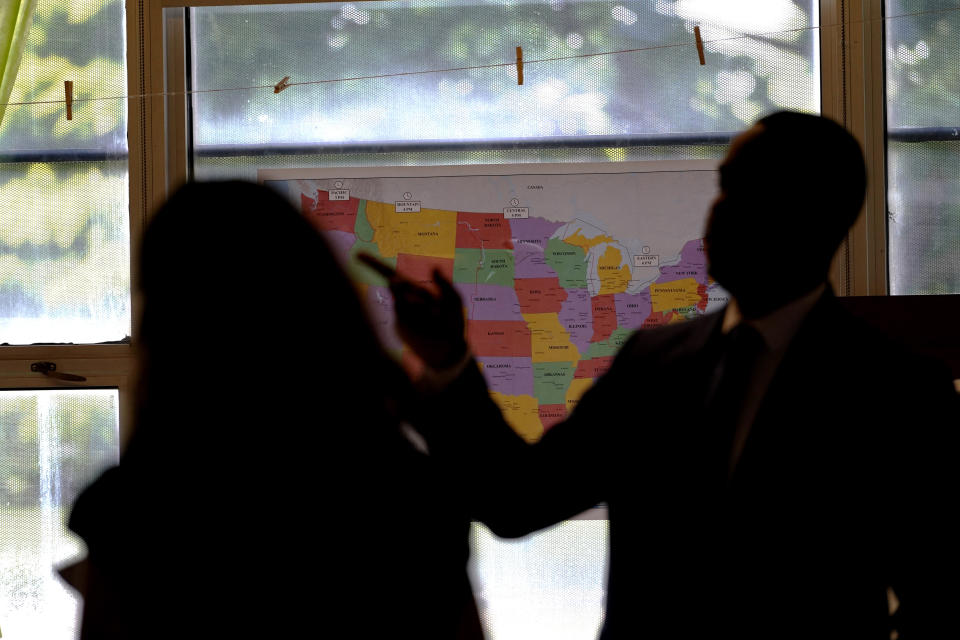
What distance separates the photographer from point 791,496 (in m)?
1.05

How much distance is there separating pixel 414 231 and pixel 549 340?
52cm

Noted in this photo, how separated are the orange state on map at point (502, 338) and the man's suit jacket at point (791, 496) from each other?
52.1 inches

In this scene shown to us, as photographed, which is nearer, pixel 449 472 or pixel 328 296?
pixel 328 296

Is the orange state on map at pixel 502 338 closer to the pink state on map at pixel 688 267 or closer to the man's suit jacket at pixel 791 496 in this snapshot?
the pink state on map at pixel 688 267

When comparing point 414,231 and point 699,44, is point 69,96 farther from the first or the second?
point 699,44

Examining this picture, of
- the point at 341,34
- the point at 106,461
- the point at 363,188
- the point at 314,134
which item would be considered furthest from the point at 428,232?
the point at 106,461

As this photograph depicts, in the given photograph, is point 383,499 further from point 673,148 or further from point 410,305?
point 673,148

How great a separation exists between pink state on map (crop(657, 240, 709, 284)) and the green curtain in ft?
6.57

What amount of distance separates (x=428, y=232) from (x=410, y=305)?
1.48m

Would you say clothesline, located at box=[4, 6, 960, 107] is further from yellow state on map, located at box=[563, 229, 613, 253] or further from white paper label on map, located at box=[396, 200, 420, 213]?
yellow state on map, located at box=[563, 229, 613, 253]

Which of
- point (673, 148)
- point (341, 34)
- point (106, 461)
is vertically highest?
point (341, 34)

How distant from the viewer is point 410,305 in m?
1.07

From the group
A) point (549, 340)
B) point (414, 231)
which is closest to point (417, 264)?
point (414, 231)

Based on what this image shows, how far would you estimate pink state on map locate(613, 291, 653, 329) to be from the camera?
2.50 meters
